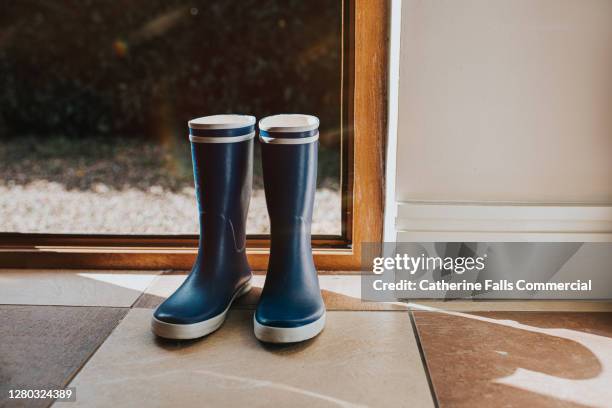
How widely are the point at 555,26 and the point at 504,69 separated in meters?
0.14

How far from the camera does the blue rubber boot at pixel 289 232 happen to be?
1226 mm

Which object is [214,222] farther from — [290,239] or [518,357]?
[518,357]

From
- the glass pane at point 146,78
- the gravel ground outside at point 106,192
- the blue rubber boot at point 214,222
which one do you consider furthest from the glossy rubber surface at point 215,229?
the glass pane at point 146,78

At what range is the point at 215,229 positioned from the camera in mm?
1319

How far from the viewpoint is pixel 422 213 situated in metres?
1.40

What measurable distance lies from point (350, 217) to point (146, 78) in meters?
2.27

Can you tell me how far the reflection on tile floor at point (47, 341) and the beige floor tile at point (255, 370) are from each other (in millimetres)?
38

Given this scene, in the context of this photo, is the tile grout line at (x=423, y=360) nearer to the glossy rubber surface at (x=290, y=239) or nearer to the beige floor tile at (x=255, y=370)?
the beige floor tile at (x=255, y=370)

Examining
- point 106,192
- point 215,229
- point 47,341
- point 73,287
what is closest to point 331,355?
point 215,229

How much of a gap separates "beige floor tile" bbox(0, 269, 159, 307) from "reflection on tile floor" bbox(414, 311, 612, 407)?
26.7 inches

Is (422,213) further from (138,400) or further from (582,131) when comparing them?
(138,400)

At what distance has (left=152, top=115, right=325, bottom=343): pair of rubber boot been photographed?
4.05ft

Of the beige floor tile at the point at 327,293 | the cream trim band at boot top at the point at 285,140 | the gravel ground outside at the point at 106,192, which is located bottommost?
the gravel ground outside at the point at 106,192
